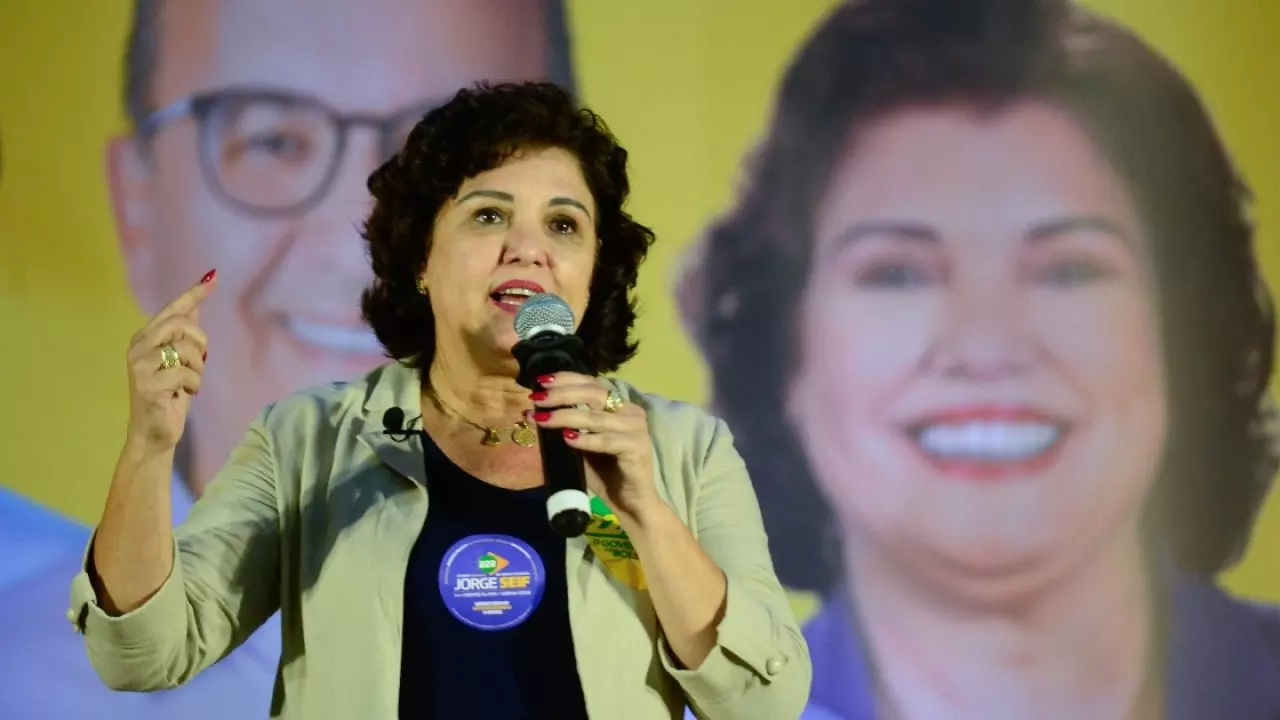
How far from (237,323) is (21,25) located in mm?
878

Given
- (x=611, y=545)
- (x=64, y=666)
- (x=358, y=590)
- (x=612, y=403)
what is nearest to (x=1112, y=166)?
(x=611, y=545)

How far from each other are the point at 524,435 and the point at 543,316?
28cm

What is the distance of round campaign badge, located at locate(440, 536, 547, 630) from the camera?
4.34ft

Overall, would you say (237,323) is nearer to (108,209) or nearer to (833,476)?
(108,209)

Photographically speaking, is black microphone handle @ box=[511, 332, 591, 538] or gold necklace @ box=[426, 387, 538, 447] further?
gold necklace @ box=[426, 387, 538, 447]

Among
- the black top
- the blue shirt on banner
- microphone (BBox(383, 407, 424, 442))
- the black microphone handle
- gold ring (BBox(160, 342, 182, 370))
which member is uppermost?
gold ring (BBox(160, 342, 182, 370))

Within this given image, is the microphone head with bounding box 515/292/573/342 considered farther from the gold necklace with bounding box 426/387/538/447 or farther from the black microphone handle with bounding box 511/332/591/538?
the gold necklace with bounding box 426/387/538/447

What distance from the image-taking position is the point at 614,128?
270cm

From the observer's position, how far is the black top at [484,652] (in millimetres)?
1302

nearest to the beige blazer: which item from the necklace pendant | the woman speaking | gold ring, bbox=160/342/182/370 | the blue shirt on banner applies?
the woman speaking

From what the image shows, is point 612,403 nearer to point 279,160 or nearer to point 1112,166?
point 279,160

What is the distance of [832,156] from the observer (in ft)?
8.84

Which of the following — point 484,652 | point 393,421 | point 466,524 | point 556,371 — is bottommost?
point 484,652

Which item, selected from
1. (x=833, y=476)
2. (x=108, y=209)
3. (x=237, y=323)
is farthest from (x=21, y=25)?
(x=833, y=476)
